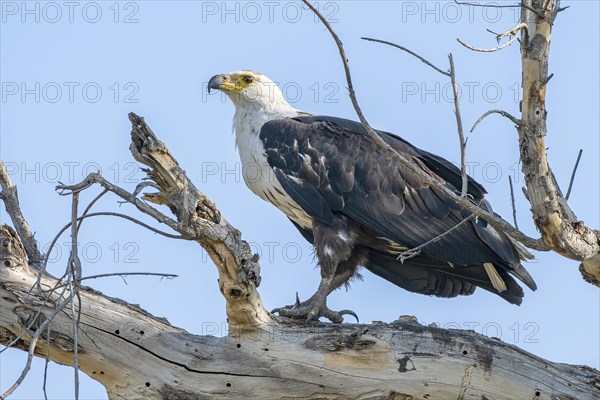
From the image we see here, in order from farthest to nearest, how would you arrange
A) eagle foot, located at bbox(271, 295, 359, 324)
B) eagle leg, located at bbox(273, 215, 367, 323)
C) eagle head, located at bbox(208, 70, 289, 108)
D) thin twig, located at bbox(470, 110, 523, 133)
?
eagle head, located at bbox(208, 70, 289, 108)
eagle leg, located at bbox(273, 215, 367, 323)
eagle foot, located at bbox(271, 295, 359, 324)
thin twig, located at bbox(470, 110, 523, 133)

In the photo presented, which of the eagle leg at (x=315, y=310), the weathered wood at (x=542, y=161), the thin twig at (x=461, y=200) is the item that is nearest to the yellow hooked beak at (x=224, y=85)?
the eagle leg at (x=315, y=310)

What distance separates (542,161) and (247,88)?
13.3ft

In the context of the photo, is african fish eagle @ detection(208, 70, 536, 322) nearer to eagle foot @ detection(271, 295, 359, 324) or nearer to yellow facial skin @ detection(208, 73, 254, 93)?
eagle foot @ detection(271, 295, 359, 324)

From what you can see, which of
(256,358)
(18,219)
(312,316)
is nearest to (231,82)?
(312,316)

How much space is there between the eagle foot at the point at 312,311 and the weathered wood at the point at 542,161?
2141 millimetres

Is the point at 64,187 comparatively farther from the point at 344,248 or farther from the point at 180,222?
the point at 344,248

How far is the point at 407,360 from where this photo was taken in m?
5.73

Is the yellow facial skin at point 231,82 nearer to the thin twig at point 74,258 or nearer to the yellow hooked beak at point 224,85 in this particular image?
the yellow hooked beak at point 224,85

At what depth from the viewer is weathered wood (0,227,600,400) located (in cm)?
562

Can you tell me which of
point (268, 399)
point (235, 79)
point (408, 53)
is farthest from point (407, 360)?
point (235, 79)

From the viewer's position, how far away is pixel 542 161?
4793 mm

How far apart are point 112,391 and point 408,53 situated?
282 cm

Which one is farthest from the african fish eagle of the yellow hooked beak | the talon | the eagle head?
the yellow hooked beak

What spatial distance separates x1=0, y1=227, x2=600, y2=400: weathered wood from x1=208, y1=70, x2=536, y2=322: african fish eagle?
48.8 inches
